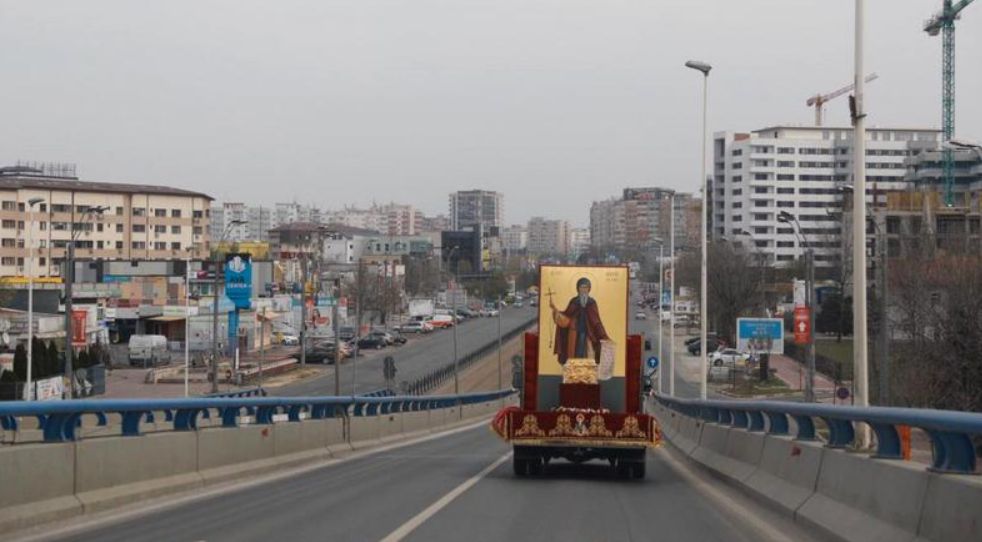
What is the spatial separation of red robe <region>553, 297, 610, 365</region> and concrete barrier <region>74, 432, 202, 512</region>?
276 inches

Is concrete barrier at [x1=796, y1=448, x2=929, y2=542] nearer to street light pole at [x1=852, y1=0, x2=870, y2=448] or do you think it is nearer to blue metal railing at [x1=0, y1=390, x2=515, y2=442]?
street light pole at [x1=852, y1=0, x2=870, y2=448]

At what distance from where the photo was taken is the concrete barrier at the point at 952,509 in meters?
8.15

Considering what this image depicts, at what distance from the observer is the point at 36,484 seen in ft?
40.8

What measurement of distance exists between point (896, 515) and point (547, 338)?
12.1 meters

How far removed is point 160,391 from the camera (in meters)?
66.2

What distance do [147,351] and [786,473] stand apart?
243 feet

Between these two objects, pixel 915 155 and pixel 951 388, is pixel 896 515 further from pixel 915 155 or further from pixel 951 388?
pixel 915 155

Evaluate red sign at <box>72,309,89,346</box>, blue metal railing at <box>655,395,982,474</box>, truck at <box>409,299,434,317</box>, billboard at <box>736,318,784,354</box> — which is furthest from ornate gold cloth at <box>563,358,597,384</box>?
truck at <box>409,299,434,317</box>

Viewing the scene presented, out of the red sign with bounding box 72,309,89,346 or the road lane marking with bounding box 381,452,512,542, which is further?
the red sign with bounding box 72,309,89,346

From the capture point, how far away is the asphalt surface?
75562mm

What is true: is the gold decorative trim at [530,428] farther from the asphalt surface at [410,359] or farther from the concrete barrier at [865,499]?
the asphalt surface at [410,359]

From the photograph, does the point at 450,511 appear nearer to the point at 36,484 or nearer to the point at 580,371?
the point at 36,484

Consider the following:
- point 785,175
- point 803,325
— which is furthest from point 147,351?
point 785,175

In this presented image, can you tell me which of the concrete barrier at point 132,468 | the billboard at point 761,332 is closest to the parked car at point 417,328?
the billboard at point 761,332
